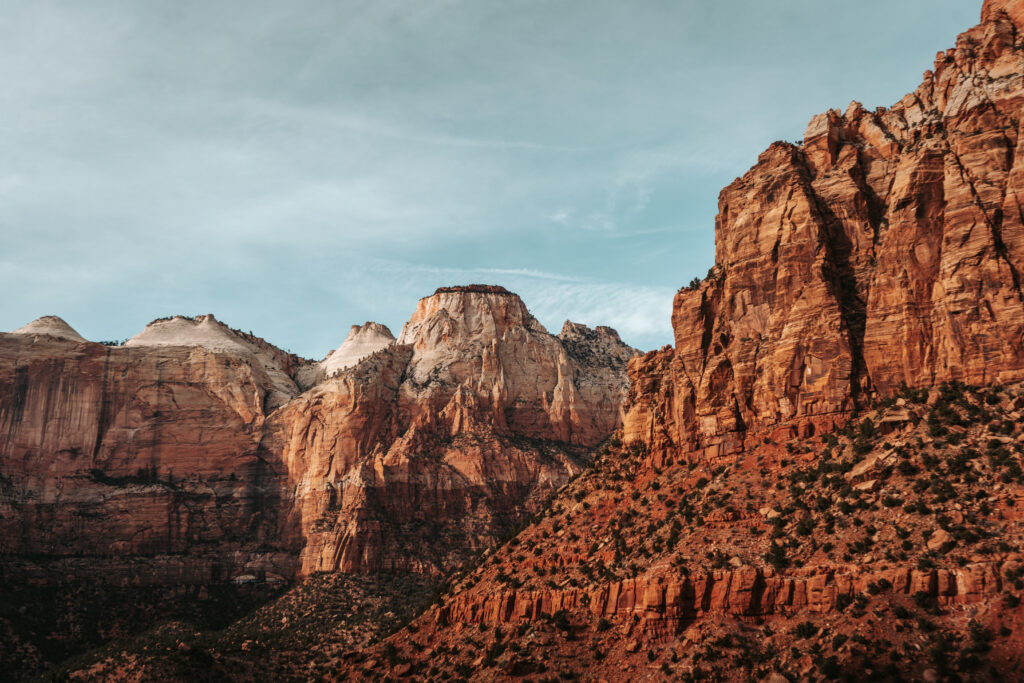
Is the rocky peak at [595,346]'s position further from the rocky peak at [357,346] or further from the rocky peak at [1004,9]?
the rocky peak at [1004,9]

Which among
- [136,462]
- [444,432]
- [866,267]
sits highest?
[866,267]

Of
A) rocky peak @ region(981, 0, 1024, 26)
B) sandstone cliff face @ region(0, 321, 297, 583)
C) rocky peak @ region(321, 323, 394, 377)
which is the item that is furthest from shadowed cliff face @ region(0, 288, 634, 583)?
rocky peak @ region(981, 0, 1024, 26)

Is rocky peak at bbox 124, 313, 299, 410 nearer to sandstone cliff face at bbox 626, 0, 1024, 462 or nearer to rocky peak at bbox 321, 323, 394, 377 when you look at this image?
rocky peak at bbox 321, 323, 394, 377

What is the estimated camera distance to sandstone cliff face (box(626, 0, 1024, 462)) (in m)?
64.4

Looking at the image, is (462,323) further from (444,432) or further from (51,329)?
(51,329)

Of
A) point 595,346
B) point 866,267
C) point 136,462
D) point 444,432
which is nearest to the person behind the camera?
point 866,267

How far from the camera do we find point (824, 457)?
211 feet

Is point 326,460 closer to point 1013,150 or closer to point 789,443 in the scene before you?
point 789,443

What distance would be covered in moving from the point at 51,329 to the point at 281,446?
133ft

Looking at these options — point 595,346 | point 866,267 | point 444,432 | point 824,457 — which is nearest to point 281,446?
point 444,432

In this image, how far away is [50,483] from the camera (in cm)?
13938

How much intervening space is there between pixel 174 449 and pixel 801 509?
110345 mm

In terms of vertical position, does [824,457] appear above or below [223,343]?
below

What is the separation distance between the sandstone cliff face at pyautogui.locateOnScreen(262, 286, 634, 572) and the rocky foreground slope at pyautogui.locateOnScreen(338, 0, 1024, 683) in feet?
168
